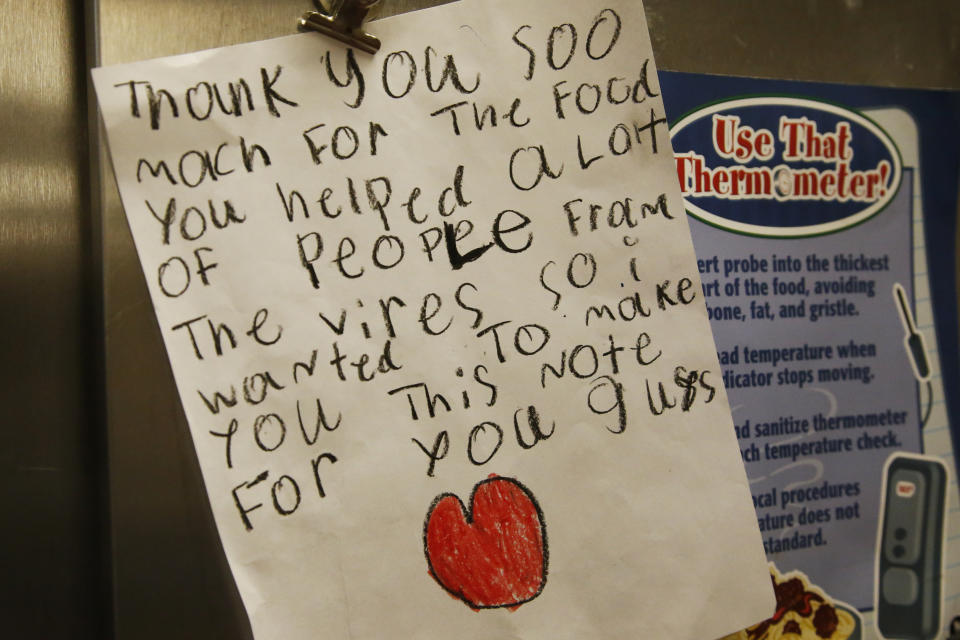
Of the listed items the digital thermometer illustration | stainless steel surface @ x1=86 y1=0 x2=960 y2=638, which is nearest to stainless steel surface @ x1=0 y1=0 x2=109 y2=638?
stainless steel surface @ x1=86 y1=0 x2=960 y2=638

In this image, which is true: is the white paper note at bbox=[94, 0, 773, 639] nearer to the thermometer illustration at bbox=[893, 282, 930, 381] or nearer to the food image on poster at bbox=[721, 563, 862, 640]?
the food image on poster at bbox=[721, 563, 862, 640]

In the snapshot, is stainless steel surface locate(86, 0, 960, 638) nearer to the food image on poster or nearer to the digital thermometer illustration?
the food image on poster

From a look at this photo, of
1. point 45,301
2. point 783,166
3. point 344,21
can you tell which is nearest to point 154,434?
point 45,301

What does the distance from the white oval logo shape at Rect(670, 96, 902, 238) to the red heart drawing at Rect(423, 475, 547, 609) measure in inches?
9.2

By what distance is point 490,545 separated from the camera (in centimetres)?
43

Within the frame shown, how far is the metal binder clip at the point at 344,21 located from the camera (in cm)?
40

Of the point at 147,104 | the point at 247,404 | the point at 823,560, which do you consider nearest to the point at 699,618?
the point at 823,560

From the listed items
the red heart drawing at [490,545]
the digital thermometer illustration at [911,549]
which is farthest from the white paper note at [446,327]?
the digital thermometer illustration at [911,549]

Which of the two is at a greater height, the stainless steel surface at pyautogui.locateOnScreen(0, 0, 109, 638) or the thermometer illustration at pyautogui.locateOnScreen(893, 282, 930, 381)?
the stainless steel surface at pyautogui.locateOnScreen(0, 0, 109, 638)

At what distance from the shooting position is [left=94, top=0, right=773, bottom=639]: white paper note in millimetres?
395

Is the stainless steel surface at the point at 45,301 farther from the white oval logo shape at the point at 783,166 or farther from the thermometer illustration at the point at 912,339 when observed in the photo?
the thermometer illustration at the point at 912,339

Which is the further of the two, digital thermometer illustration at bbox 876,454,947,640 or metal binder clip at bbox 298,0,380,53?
digital thermometer illustration at bbox 876,454,947,640

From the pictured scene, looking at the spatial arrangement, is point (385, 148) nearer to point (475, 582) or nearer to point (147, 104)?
point (147, 104)

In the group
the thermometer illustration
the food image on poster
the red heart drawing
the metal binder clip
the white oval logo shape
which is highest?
the metal binder clip
